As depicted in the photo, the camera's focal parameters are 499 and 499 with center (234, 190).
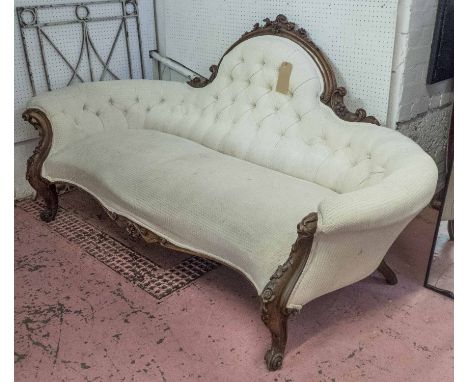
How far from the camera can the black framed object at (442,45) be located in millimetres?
2261

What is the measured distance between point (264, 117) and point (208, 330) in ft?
3.54

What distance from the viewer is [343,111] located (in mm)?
2234

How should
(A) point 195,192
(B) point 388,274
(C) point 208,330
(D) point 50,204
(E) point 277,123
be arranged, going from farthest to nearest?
(D) point 50,204, (E) point 277,123, (B) point 388,274, (A) point 195,192, (C) point 208,330

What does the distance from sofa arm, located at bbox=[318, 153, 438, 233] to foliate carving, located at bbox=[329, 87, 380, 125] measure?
1.65ft

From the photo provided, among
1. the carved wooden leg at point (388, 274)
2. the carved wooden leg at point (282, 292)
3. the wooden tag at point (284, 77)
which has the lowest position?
the carved wooden leg at point (388, 274)

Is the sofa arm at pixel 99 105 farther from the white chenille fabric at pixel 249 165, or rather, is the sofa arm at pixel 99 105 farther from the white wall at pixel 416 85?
the white wall at pixel 416 85

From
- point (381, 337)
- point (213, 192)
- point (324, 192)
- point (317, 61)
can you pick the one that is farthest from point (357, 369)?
point (317, 61)

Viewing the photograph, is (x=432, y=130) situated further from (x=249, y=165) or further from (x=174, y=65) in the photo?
(x=174, y=65)

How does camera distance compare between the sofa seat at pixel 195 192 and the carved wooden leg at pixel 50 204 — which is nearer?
the sofa seat at pixel 195 192

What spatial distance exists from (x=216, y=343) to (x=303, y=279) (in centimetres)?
45

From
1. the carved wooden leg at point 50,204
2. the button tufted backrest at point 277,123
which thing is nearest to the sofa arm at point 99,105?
the button tufted backrest at point 277,123

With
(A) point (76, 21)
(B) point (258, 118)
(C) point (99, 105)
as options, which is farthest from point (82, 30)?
(B) point (258, 118)

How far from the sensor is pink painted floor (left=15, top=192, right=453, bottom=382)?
5.62 feet
